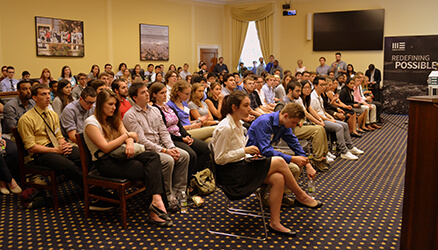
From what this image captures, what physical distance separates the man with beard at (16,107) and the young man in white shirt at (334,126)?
13.4ft

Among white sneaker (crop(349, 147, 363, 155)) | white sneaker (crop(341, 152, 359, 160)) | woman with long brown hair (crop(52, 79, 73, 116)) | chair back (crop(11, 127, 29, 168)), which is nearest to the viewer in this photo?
chair back (crop(11, 127, 29, 168))

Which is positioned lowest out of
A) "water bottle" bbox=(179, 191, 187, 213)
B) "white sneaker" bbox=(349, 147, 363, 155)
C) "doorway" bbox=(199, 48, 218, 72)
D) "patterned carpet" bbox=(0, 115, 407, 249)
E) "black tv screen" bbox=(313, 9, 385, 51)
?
"patterned carpet" bbox=(0, 115, 407, 249)

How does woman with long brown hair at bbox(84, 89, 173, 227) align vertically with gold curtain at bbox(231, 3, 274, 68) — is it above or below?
below

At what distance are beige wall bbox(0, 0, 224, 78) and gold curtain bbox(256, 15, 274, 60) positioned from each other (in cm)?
161

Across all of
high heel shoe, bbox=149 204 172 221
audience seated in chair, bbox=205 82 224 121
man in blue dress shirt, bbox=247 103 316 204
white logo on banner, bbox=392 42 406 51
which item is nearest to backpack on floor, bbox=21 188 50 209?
high heel shoe, bbox=149 204 172 221

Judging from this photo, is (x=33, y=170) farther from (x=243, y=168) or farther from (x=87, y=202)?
(x=243, y=168)

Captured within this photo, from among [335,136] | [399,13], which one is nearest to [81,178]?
[335,136]

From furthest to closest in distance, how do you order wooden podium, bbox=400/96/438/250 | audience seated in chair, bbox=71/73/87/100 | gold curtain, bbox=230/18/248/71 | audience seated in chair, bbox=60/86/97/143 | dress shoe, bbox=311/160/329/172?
gold curtain, bbox=230/18/248/71 < audience seated in chair, bbox=71/73/87/100 < dress shoe, bbox=311/160/329/172 < audience seated in chair, bbox=60/86/97/143 < wooden podium, bbox=400/96/438/250

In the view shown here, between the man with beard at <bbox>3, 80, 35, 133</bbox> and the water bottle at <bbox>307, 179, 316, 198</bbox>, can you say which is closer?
the water bottle at <bbox>307, 179, 316, 198</bbox>

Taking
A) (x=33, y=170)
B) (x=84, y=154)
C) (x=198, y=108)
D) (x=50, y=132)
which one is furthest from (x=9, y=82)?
(x=84, y=154)

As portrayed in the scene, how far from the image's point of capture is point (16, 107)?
4.67m

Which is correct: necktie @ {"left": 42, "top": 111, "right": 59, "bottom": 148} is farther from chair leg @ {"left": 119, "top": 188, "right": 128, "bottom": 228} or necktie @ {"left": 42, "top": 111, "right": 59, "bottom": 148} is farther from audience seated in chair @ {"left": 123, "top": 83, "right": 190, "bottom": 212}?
chair leg @ {"left": 119, "top": 188, "right": 128, "bottom": 228}

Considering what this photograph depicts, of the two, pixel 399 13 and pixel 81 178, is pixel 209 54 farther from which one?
pixel 81 178

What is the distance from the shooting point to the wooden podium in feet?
7.27
